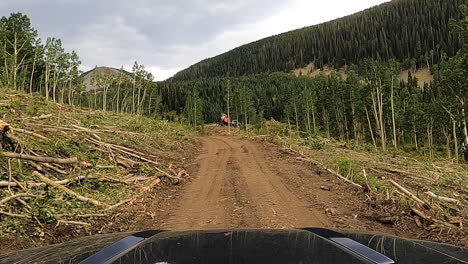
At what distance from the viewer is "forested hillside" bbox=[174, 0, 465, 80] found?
132 metres

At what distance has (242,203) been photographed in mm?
8484

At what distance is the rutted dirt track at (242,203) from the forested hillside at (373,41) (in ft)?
417

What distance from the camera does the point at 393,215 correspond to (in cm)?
704

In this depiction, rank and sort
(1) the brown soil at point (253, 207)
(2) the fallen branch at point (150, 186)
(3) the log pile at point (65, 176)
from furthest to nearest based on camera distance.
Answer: (2) the fallen branch at point (150, 186)
(1) the brown soil at point (253, 207)
(3) the log pile at point (65, 176)

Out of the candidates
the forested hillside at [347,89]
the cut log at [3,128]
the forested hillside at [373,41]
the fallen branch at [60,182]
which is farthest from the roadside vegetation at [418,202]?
the forested hillside at [373,41]

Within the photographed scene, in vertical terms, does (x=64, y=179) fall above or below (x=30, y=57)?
below

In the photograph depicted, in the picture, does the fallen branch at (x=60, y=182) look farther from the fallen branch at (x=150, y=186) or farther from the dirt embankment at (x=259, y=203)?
the dirt embankment at (x=259, y=203)

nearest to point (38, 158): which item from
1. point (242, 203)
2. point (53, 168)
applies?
point (53, 168)

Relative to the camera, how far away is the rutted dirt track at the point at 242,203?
22.9ft

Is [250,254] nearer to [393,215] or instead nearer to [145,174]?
[393,215]

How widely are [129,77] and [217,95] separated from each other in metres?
51.6

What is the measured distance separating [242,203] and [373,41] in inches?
6147

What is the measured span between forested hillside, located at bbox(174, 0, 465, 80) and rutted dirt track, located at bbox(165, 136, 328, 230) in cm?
12714

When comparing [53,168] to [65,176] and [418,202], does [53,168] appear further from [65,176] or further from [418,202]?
[418,202]
